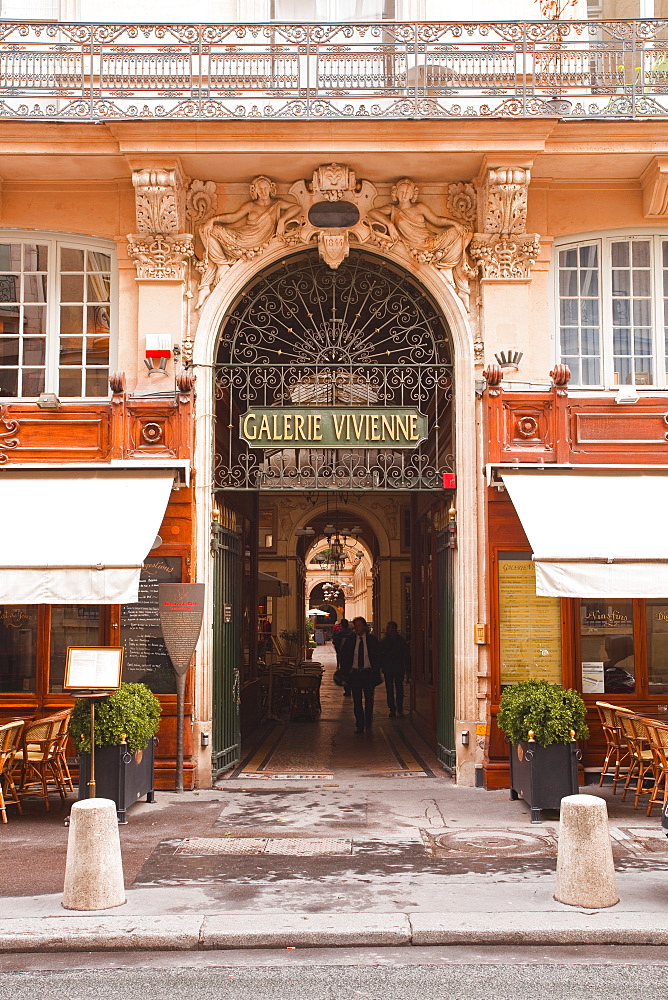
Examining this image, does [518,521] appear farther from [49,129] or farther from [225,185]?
[49,129]

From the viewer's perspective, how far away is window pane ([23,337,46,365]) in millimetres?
12664

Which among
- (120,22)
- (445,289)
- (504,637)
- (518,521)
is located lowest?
(504,637)

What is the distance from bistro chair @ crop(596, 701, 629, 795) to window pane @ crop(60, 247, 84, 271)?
801 centimetres

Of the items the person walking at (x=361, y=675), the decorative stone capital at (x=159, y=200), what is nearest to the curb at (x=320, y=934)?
the decorative stone capital at (x=159, y=200)

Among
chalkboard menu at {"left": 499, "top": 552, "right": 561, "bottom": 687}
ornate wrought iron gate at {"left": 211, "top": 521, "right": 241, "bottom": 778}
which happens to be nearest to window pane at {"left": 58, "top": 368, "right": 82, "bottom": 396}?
ornate wrought iron gate at {"left": 211, "top": 521, "right": 241, "bottom": 778}

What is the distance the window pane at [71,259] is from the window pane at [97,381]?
1294 millimetres

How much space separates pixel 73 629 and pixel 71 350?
11.2 feet

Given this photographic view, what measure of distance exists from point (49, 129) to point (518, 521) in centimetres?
688

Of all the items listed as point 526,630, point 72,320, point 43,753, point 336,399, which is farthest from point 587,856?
point 72,320

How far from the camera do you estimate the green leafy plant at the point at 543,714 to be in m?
10.0

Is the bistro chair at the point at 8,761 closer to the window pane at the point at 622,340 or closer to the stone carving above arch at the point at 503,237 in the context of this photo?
the stone carving above arch at the point at 503,237

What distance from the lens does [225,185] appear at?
490 inches

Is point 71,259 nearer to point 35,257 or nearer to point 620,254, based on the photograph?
point 35,257

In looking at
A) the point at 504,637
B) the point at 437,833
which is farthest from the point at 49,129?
the point at 437,833
